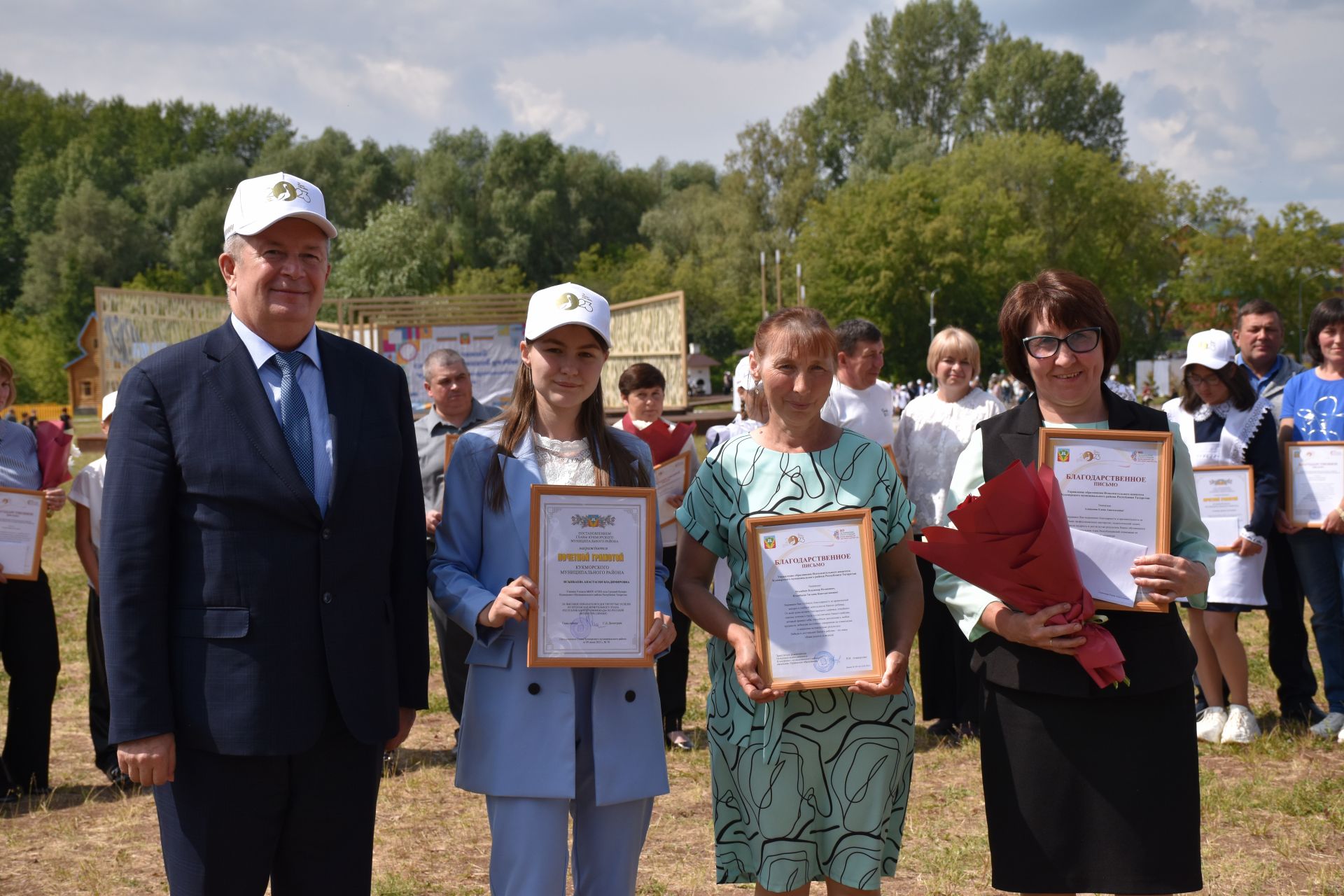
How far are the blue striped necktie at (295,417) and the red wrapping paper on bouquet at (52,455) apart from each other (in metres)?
4.30

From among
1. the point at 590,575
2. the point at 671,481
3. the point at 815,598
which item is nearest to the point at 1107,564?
the point at 815,598

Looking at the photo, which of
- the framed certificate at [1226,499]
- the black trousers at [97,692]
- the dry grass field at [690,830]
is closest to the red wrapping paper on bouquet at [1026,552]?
the dry grass field at [690,830]

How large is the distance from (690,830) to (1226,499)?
146 inches

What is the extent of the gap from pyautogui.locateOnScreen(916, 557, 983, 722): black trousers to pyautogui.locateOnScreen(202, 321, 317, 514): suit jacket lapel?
4.91 m

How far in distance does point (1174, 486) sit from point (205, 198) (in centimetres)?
8292

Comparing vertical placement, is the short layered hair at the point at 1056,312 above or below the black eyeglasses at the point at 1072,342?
above

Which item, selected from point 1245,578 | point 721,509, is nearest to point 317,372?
point 721,509

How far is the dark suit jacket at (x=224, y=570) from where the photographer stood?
2.86 meters

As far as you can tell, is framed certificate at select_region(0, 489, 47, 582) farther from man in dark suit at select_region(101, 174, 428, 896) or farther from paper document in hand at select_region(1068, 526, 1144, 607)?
paper document in hand at select_region(1068, 526, 1144, 607)

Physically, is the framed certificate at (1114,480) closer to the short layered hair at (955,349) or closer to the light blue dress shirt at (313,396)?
the light blue dress shirt at (313,396)

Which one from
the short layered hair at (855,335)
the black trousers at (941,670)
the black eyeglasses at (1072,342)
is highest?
the short layered hair at (855,335)

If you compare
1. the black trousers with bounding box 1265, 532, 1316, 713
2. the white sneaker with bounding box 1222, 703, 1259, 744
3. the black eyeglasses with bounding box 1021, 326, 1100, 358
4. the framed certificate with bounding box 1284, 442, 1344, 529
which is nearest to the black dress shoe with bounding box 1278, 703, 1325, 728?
the black trousers with bounding box 1265, 532, 1316, 713

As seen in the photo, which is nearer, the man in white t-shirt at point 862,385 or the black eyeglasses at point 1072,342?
the black eyeglasses at point 1072,342

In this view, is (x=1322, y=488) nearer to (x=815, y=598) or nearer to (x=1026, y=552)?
(x=1026, y=552)
